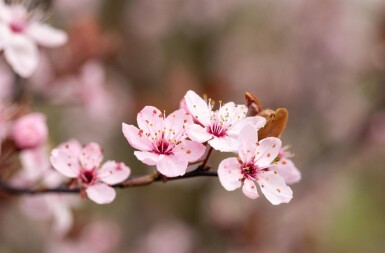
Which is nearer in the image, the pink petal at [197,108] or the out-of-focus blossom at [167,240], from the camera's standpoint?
the pink petal at [197,108]

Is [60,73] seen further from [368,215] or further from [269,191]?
[368,215]

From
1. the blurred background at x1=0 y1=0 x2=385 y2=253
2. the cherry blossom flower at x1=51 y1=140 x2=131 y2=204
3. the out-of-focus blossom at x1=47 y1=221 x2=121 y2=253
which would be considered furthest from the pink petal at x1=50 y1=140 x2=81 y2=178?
the blurred background at x1=0 y1=0 x2=385 y2=253

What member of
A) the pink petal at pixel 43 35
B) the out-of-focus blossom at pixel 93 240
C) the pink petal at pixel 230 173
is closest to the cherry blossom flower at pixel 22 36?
the pink petal at pixel 43 35

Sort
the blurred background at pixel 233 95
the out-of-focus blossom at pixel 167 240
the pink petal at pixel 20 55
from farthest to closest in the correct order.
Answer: the out-of-focus blossom at pixel 167 240
the blurred background at pixel 233 95
the pink petal at pixel 20 55

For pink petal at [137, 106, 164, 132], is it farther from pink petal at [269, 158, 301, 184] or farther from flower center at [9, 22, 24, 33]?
flower center at [9, 22, 24, 33]

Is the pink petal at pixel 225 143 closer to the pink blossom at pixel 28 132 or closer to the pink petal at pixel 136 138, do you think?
the pink petal at pixel 136 138

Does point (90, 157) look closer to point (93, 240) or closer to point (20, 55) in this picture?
point (20, 55)

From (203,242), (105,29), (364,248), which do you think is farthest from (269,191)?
(364,248)
